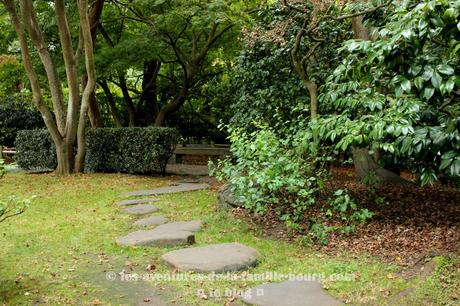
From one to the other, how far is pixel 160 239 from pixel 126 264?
1.81ft

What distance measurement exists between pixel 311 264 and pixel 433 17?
221 centimetres

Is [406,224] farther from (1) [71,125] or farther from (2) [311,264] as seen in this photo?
(1) [71,125]

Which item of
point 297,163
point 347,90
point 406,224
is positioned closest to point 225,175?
point 297,163

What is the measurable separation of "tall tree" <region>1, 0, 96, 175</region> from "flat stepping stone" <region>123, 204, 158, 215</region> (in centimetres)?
428

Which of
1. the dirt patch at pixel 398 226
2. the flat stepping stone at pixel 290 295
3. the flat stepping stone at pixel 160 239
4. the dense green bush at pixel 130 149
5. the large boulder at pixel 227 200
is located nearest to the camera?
the flat stepping stone at pixel 290 295

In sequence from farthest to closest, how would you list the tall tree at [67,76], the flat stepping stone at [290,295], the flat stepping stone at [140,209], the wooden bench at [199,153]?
the wooden bench at [199,153] < the tall tree at [67,76] < the flat stepping stone at [140,209] < the flat stepping stone at [290,295]

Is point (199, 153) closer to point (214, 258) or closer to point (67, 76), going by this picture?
point (67, 76)

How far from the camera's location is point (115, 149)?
10.3 metres

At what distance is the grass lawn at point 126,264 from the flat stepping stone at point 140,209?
0.43 feet

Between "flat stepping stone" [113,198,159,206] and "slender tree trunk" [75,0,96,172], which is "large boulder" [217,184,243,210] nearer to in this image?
"flat stepping stone" [113,198,159,206]

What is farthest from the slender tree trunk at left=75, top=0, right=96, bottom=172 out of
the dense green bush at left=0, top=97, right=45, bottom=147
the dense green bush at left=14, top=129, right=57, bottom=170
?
the dense green bush at left=0, top=97, right=45, bottom=147

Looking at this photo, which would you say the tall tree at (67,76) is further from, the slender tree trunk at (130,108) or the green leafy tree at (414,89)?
the green leafy tree at (414,89)

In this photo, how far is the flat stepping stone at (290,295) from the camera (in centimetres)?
302

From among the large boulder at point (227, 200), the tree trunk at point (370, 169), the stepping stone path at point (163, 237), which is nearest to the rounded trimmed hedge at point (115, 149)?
the large boulder at point (227, 200)
